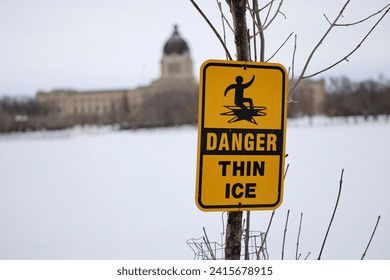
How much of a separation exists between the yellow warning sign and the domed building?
56096 millimetres

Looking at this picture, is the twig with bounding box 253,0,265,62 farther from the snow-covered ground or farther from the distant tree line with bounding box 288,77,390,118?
the distant tree line with bounding box 288,77,390,118

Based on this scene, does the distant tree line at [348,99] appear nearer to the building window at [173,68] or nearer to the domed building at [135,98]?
the domed building at [135,98]

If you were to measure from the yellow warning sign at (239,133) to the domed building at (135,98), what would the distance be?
2208 inches

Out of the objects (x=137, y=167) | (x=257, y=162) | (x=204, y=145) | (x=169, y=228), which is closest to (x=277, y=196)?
(x=257, y=162)

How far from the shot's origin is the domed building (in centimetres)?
6278

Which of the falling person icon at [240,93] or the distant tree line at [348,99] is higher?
the distant tree line at [348,99]

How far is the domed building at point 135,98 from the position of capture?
206 feet

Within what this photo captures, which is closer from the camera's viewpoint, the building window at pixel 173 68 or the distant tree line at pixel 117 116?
the distant tree line at pixel 117 116

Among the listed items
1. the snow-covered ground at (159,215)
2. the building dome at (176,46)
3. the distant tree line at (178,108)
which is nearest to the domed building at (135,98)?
the building dome at (176,46)

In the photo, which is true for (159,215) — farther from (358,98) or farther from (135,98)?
(135,98)

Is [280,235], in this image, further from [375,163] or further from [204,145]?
[375,163]

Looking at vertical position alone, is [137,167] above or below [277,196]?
below

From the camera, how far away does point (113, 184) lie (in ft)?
32.2

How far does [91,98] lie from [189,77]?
18.4m
